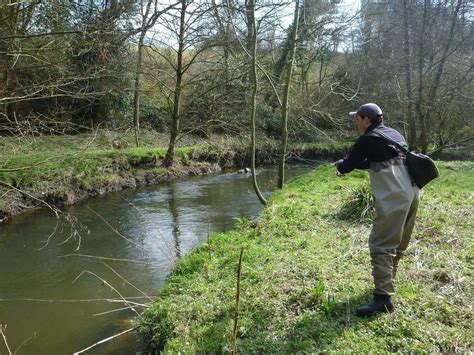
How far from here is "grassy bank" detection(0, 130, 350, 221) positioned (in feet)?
38.1

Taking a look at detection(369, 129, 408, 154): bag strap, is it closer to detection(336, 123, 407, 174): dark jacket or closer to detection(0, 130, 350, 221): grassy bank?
detection(336, 123, 407, 174): dark jacket

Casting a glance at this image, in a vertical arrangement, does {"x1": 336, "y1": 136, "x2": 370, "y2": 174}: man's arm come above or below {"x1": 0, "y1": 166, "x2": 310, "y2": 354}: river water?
above

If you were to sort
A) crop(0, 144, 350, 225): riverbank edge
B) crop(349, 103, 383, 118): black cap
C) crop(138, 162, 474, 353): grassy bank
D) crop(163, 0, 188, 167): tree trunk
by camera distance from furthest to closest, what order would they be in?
1. crop(163, 0, 188, 167): tree trunk
2. crop(0, 144, 350, 225): riverbank edge
3. crop(349, 103, 383, 118): black cap
4. crop(138, 162, 474, 353): grassy bank

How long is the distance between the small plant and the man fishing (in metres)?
3.18

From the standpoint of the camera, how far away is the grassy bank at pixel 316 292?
12.1 feet

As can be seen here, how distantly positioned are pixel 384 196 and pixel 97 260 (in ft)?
20.6

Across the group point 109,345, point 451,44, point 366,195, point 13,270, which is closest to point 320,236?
point 366,195

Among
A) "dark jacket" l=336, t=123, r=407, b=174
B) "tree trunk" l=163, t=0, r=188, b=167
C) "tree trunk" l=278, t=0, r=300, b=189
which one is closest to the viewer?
"dark jacket" l=336, t=123, r=407, b=174

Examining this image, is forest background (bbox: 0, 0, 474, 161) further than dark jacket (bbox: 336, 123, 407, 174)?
Yes

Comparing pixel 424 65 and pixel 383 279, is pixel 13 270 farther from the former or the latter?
pixel 424 65

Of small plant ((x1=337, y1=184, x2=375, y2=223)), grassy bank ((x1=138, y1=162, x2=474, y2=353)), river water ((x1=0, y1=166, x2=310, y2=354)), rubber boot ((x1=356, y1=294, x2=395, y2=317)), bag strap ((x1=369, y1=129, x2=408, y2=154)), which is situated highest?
bag strap ((x1=369, y1=129, x2=408, y2=154))

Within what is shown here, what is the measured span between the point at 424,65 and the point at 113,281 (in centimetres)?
1696

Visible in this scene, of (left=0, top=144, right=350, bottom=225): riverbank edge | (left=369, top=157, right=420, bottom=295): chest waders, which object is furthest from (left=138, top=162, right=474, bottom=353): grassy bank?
(left=0, top=144, right=350, bottom=225): riverbank edge

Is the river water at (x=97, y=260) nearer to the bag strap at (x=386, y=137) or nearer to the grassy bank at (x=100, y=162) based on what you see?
the grassy bank at (x=100, y=162)
